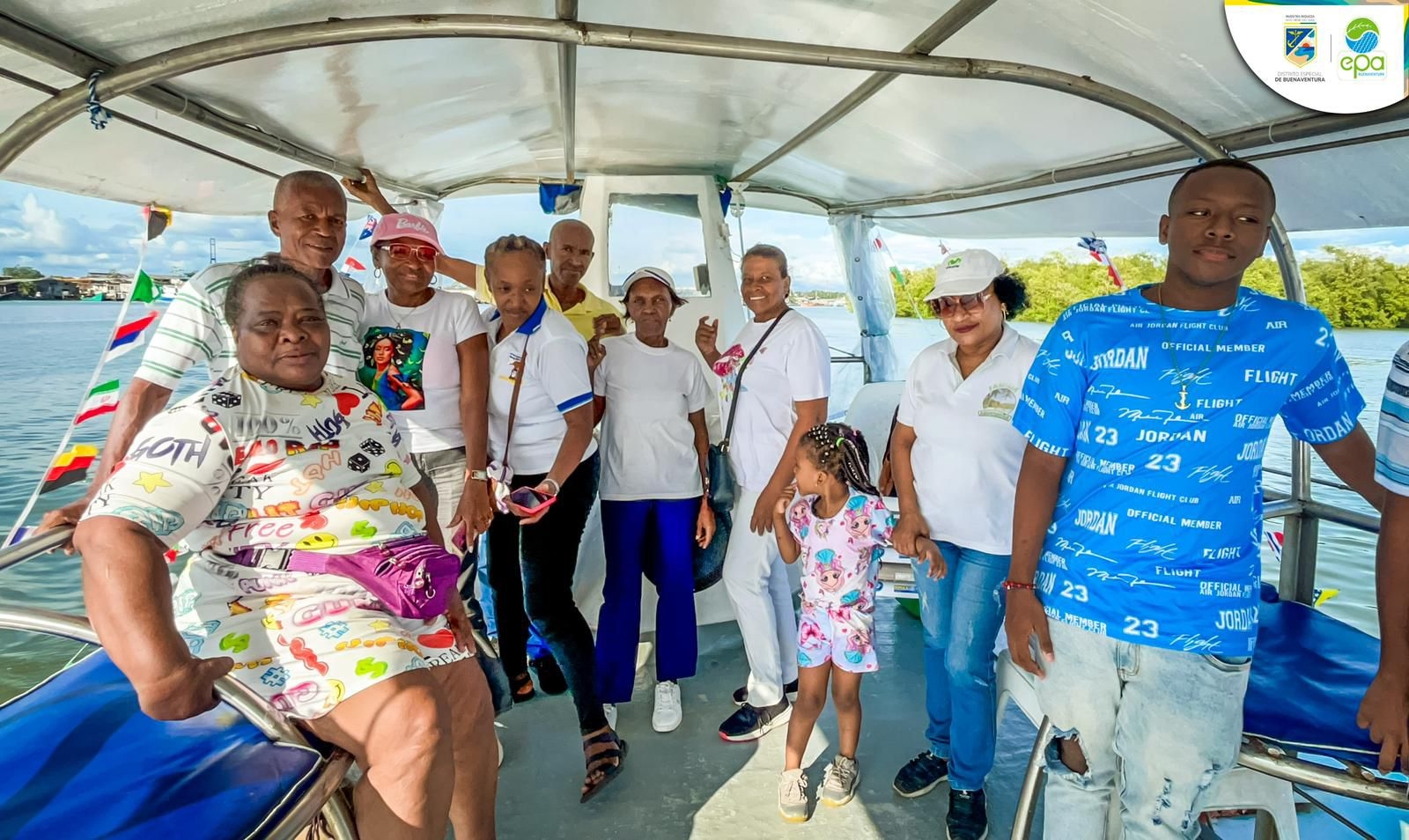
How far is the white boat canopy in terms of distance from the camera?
1826mm

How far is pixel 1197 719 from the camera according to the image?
1376mm

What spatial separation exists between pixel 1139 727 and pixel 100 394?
9.67ft

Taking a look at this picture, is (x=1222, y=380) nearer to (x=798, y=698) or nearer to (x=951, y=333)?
(x=951, y=333)

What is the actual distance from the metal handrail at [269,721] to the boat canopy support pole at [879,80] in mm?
2272

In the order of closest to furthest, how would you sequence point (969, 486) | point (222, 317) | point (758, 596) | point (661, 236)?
point (222, 317)
point (969, 486)
point (758, 596)
point (661, 236)

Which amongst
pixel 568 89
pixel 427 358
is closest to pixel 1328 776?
pixel 427 358

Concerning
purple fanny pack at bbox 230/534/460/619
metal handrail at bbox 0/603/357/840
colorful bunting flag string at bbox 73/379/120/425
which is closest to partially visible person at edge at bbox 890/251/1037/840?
purple fanny pack at bbox 230/534/460/619

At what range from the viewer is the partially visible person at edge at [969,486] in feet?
6.29

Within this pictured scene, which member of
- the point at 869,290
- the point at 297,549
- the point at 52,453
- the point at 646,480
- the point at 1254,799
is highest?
the point at 869,290

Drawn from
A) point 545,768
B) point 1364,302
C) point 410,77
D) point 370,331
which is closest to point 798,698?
point 545,768

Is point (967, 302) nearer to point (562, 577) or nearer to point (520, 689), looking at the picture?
point (562, 577)

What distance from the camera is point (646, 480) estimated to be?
249cm

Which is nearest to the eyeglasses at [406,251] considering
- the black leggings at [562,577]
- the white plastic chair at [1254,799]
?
A: the black leggings at [562,577]

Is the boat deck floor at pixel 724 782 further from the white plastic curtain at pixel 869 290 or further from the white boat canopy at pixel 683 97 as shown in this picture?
the white plastic curtain at pixel 869 290
